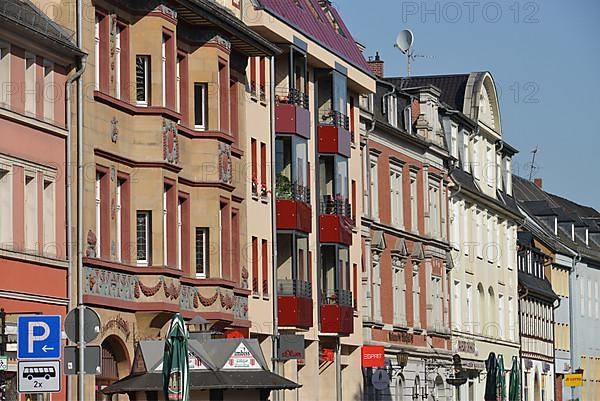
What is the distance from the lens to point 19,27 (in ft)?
111

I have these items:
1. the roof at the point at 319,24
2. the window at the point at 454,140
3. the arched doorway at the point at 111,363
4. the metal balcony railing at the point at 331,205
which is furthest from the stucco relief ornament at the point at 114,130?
the window at the point at 454,140

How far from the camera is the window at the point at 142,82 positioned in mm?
39688

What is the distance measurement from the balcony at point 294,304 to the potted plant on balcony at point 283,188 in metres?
2.37

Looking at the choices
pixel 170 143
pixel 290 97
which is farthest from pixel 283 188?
pixel 170 143

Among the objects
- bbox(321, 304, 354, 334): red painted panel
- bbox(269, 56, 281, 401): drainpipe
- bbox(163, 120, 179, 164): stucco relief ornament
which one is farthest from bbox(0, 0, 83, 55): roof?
bbox(321, 304, 354, 334): red painted panel

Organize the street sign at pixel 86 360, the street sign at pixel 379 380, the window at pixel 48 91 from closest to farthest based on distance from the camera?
the street sign at pixel 86 360 → the window at pixel 48 91 → the street sign at pixel 379 380

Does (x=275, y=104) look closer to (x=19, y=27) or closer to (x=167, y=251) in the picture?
(x=167, y=251)

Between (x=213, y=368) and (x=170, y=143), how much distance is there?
26.8ft

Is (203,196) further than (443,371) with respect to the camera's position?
No

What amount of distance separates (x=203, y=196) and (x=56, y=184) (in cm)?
767

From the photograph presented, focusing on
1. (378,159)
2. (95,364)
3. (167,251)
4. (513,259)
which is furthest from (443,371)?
(95,364)

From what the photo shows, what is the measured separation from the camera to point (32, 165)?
115ft

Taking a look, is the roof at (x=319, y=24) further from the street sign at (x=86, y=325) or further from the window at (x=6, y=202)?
the street sign at (x=86, y=325)

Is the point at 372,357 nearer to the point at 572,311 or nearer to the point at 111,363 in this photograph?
the point at 111,363
